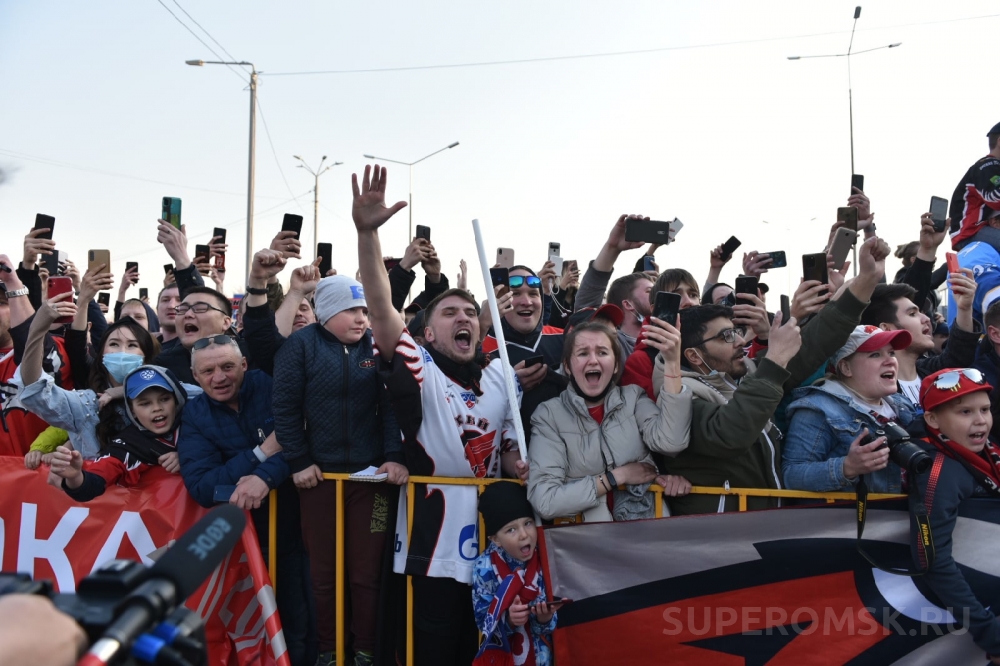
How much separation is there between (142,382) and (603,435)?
2637 millimetres

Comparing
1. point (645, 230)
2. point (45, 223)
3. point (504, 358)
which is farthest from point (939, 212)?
point (45, 223)

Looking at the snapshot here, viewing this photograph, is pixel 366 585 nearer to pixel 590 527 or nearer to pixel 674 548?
pixel 590 527

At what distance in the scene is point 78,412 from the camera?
15.3 feet

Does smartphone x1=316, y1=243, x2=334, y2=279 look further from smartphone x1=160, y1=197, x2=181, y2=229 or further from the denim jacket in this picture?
the denim jacket

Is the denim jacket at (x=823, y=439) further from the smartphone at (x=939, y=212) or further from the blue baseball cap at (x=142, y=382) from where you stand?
the blue baseball cap at (x=142, y=382)

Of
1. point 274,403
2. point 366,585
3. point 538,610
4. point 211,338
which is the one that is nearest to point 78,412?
point 211,338

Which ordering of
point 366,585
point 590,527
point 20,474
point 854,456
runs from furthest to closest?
point 20,474 < point 366,585 < point 590,527 < point 854,456

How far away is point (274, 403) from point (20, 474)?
1.65 metres

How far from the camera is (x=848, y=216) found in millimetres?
5039

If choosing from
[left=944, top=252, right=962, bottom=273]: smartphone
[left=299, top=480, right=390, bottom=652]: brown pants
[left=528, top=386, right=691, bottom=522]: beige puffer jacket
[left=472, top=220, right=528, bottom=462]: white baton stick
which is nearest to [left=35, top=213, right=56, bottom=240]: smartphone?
[left=299, top=480, right=390, bottom=652]: brown pants

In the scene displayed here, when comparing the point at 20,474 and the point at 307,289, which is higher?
the point at 307,289

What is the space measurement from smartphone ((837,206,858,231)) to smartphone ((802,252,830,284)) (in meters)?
1.01

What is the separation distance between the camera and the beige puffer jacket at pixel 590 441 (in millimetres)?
Result: 3664

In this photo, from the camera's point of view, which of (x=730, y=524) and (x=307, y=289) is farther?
(x=307, y=289)
